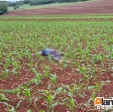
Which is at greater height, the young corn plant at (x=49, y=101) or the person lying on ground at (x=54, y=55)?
the person lying on ground at (x=54, y=55)

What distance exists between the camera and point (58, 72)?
24.7 ft

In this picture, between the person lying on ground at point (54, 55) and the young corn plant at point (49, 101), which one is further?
the young corn plant at point (49, 101)

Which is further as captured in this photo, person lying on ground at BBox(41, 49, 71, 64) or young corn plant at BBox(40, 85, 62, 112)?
young corn plant at BBox(40, 85, 62, 112)

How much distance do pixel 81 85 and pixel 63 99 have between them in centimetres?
66

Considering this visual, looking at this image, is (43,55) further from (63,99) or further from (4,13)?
(4,13)

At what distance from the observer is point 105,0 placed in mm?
56781

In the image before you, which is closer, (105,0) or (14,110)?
(14,110)

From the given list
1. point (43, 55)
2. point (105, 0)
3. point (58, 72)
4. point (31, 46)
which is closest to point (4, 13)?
point (105, 0)

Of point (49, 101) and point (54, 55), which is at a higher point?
point (54, 55)

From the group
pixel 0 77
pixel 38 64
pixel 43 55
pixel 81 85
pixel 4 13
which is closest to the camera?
pixel 43 55

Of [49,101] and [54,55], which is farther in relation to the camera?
[49,101]

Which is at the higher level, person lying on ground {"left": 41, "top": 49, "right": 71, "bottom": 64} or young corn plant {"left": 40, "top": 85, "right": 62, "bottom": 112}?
person lying on ground {"left": 41, "top": 49, "right": 71, "bottom": 64}

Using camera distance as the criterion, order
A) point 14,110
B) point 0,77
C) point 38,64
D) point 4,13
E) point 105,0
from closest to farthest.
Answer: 1. point 14,110
2. point 0,77
3. point 38,64
4. point 4,13
5. point 105,0

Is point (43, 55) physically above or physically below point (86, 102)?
above
